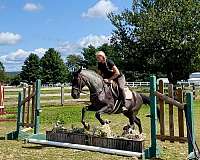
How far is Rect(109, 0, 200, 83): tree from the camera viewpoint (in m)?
37.3

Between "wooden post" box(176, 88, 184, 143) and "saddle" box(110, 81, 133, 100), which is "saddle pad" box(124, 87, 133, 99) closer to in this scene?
"saddle" box(110, 81, 133, 100)

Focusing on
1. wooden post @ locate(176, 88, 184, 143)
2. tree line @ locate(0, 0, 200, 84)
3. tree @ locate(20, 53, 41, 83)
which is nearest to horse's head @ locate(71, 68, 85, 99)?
wooden post @ locate(176, 88, 184, 143)

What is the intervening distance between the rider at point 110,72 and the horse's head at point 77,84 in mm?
560

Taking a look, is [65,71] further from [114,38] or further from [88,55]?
[114,38]

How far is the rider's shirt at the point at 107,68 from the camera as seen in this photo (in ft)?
33.9

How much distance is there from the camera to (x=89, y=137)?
32.9ft

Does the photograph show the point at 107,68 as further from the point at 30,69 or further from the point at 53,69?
the point at 30,69

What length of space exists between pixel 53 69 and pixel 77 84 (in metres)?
85.1

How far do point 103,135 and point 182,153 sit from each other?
188cm

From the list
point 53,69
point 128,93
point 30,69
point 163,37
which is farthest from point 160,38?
point 30,69

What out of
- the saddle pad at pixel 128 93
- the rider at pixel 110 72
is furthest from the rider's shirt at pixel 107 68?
the saddle pad at pixel 128 93

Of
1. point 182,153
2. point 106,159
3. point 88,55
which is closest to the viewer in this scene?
point 106,159

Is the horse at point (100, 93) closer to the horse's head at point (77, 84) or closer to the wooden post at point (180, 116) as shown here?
the horse's head at point (77, 84)

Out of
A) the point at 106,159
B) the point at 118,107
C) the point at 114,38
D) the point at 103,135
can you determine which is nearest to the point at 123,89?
the point at 118,107
